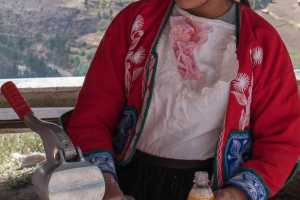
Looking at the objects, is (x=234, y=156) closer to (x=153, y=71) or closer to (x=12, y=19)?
(x=153, y=71)

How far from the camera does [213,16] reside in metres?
1.95

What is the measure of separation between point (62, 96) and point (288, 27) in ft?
4.16

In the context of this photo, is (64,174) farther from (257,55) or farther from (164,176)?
(257,55)

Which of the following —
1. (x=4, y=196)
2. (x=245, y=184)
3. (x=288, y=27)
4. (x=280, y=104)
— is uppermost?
(x=280, y=104)

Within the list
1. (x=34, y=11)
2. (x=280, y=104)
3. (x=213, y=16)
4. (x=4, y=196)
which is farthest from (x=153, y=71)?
(x=4, y=196)

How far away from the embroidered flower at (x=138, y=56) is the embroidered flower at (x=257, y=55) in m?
0.30

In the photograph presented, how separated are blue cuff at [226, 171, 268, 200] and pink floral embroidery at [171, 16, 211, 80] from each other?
0.96ft

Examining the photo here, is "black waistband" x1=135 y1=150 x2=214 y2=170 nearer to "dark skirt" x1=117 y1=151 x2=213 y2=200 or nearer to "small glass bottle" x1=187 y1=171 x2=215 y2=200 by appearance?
"dark skirt" x1=117 y1=151 x2=213 y2=200

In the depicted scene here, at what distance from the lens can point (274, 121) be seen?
6.18 feet

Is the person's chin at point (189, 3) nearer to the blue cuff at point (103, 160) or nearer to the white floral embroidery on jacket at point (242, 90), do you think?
the white floral embroidery on jacket at point (242, 90)

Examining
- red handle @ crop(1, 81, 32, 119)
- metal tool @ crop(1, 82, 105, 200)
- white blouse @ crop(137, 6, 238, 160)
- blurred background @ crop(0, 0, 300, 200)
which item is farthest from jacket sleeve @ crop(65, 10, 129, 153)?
blurred background @ crop(0, 0, 300, 200)

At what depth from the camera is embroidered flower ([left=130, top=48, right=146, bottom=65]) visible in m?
1.92

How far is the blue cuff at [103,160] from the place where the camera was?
1800 millimetres

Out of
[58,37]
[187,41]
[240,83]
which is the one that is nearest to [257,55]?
[240,83]
